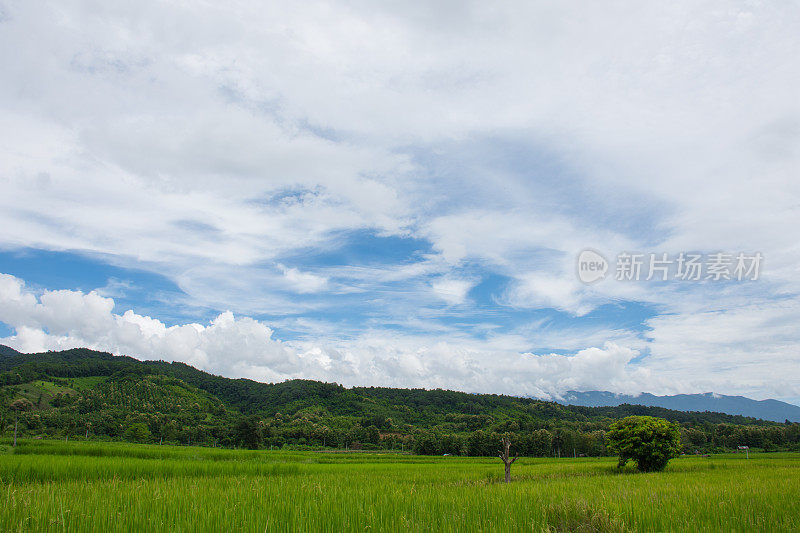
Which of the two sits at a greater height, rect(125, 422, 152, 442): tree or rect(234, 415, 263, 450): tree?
rect(234, 415, 263, 450): tree

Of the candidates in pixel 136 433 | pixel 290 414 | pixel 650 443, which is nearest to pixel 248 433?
pixel 136 433

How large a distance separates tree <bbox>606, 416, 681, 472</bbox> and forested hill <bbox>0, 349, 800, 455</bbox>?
1573 inches

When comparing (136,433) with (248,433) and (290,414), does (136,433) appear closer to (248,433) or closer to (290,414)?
(248,433)

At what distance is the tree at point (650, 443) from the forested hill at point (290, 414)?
3996 centimetres

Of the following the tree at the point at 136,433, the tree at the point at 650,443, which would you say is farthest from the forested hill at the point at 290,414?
the tree at the point at 650,443

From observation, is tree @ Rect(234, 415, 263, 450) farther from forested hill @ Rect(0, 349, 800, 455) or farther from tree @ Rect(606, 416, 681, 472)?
tree @ Rect(606, 416, 681, 472)

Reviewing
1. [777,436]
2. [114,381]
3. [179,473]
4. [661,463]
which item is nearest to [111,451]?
[179,473]

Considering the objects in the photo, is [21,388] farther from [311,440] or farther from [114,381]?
[311,440]

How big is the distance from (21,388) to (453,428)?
350 feet

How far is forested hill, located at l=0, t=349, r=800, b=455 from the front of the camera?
72000 millimetres

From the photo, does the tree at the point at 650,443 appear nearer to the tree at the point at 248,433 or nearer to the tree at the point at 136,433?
the tree at the point at 248,433

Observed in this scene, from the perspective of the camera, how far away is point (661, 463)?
2873cm

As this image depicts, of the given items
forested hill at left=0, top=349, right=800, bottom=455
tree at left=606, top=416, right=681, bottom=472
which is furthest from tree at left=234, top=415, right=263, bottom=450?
tree at left=606, top=416, right=681, bottom=472

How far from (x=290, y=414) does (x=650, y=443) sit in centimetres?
10420
